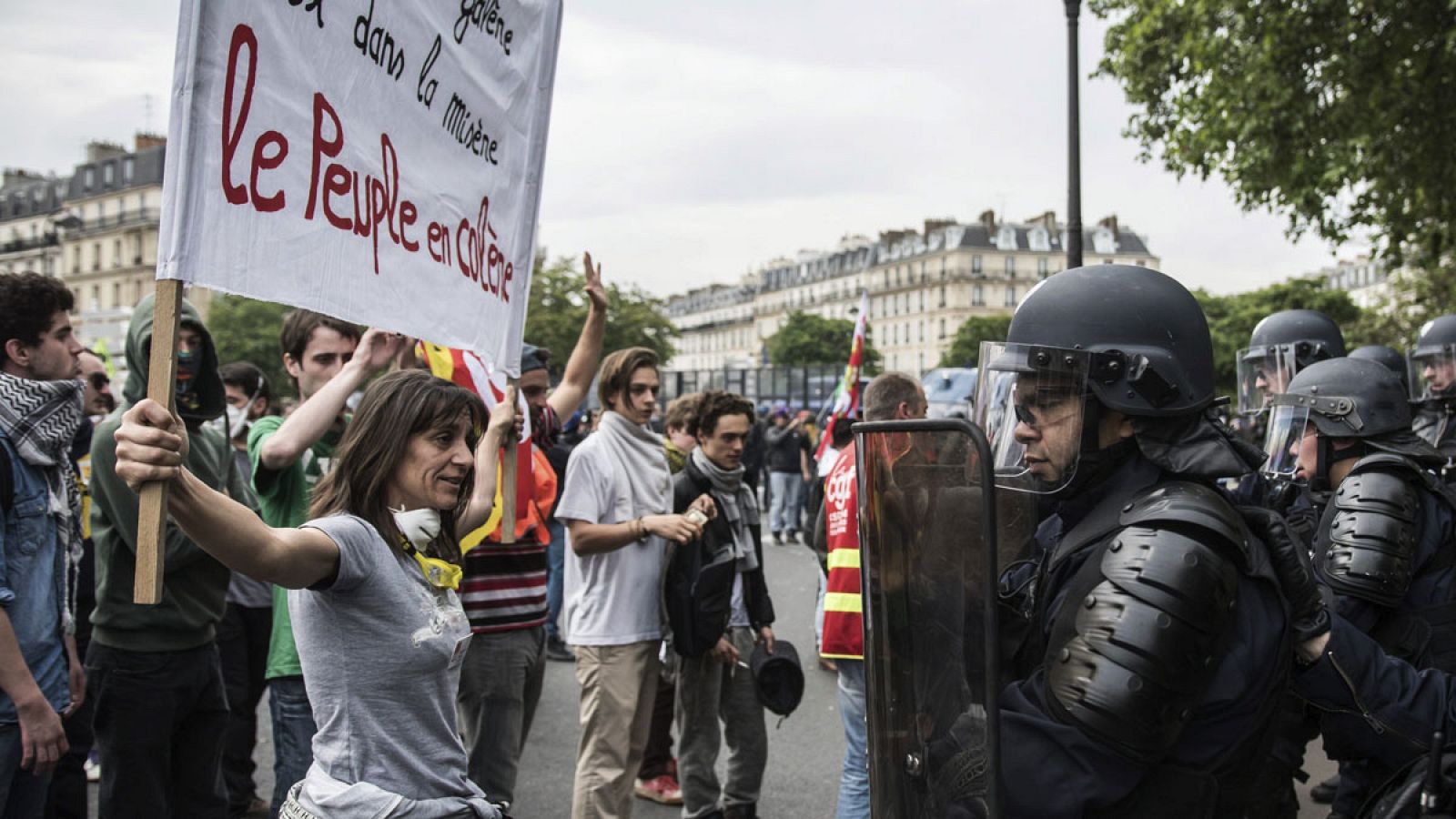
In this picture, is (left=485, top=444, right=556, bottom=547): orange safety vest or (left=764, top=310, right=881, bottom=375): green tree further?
(left=764, top=310, right=881, bottom=375): green tree

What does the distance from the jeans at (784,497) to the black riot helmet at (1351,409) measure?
11.7 meters

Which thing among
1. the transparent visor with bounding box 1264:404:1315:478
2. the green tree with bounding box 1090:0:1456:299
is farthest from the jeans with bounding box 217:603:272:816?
the green tree with bounding box 1090:0:1456:299

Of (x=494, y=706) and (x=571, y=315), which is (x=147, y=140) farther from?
(x=494, y=706)

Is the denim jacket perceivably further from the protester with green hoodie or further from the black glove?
the black glove

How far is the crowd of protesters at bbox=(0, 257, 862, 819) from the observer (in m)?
2.30

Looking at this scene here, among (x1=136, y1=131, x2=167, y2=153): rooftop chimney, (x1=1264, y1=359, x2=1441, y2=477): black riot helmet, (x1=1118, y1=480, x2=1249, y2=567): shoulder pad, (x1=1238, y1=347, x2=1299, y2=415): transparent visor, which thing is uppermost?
(x1=136, y1=131, x2=167, y2=153): rooftop chimney

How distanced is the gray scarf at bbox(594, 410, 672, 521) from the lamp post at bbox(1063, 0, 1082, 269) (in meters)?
6.07

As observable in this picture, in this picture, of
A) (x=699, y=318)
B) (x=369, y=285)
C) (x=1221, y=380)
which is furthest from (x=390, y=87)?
(x=699, y=318)

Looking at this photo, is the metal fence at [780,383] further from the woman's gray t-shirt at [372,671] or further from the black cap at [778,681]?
the woman's gray t-shirt at [372,671]

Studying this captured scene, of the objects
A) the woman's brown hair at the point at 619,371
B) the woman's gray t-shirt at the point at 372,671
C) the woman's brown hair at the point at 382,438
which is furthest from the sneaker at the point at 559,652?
the woman's gray t-shirt at the point at 372,671

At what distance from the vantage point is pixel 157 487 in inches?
71.4

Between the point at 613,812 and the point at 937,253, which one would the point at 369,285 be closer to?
the point at 613,812

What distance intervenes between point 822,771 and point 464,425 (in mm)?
3817

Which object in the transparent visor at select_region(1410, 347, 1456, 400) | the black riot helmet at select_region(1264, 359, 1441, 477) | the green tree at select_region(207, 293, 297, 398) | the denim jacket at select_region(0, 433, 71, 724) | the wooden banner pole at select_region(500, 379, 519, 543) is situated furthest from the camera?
the green tree at select_region(207, 293, 297, 398)
